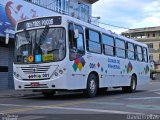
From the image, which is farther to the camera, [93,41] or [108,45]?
[108,45]

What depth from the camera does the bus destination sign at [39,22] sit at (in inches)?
645

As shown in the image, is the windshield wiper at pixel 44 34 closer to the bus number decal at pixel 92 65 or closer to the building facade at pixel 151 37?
the bus number decal at pixel 92 65

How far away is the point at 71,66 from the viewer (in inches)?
634

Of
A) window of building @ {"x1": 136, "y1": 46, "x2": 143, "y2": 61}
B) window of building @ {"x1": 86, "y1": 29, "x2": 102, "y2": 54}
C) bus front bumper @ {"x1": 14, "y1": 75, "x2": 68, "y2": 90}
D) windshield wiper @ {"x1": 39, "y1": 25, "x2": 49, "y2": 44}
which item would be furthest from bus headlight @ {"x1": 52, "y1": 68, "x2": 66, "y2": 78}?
window of building @ {"x1": 136, "y1": 46, "x2": 143, "y2": 61}

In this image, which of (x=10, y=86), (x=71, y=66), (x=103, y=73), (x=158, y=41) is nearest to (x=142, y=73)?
(x=103, y=73)

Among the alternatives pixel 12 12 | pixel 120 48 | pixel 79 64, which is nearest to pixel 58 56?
pixel 79 64

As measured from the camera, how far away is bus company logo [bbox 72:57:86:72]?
1644 cm

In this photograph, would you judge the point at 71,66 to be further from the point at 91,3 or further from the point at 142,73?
the point at 91,3

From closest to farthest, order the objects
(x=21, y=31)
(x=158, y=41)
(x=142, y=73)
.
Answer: (x=21, y=31)
(x=142, y=73)
(x=158, y=41)

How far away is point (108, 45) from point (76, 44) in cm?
382

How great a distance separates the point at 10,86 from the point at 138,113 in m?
15.9

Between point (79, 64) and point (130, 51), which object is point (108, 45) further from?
point (79, 64)

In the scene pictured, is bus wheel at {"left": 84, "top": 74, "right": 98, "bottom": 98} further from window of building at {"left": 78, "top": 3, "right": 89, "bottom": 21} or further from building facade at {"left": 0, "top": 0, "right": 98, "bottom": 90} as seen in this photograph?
window of building at {"left": 78, "top": 3, "right": 89, "bottom": 21}

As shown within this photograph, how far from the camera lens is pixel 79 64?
16.8 meters
